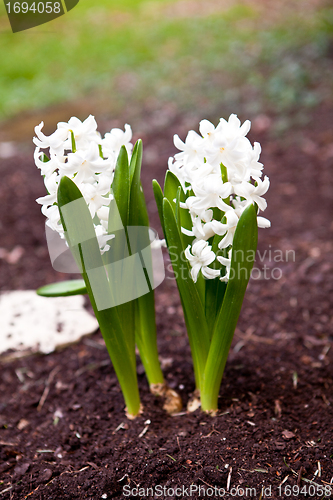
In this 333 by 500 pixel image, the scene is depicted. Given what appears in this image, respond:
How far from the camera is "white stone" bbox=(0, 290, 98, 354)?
2.49 metres

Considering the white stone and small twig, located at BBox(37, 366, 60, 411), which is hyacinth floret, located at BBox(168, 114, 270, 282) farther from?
the white stone

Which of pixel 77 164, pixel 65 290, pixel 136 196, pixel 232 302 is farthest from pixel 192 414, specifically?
pixel 77 164

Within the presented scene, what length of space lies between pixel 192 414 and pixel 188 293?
60 centimetres

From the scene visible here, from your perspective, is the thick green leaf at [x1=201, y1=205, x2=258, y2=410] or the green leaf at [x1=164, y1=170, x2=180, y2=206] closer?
the thick green leaf at [x1=201, y1=205, x2=258, y2=410]

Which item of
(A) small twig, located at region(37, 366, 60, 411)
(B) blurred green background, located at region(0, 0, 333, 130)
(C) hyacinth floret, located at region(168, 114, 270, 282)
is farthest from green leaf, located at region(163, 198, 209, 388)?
(B) blurred green background, located at region(0, 0, 333, 130)

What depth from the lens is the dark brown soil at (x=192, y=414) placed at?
1.54 metres

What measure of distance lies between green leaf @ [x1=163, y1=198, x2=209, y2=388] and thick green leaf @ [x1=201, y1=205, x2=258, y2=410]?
0.16ft

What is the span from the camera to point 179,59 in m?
7.55

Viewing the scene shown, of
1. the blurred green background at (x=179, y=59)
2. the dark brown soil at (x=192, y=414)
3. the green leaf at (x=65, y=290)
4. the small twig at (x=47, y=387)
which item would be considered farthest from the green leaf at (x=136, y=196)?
the blurred green background at (x=179, y=59)

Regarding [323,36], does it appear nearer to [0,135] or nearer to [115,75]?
[115,75]

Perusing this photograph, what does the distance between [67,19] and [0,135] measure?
600 centimetres

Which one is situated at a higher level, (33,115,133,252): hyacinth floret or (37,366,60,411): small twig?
(33,115,133,252): hyacinth floret

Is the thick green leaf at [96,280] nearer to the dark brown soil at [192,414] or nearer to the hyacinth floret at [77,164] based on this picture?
the hyacinth floret at [77,164]

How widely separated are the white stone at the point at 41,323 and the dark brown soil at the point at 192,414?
80 mm
